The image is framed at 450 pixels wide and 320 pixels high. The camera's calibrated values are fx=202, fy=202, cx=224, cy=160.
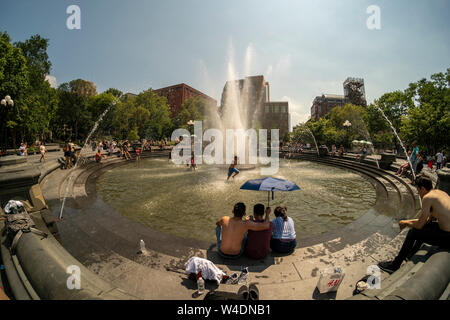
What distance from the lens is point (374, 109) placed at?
1892 inches

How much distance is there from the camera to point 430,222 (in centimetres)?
358

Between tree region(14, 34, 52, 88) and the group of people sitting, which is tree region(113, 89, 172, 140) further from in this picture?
the group of people sitting

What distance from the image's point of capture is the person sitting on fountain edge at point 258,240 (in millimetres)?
4512

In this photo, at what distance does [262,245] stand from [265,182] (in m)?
2.20

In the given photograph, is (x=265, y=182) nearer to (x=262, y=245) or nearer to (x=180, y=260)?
(x=262, y=245)

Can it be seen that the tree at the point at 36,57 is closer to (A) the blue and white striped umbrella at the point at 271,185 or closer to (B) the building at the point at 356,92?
(A) the blue and white striped umbrella at the point at 271,185

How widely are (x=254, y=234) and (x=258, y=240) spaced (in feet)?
0.62

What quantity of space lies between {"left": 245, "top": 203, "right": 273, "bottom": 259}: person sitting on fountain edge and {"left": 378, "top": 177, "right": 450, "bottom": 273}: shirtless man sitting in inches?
101

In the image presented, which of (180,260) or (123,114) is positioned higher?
(123,114)

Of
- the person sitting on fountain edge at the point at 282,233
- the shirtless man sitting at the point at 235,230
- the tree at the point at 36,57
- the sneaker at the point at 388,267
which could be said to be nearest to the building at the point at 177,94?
the tree at the point at 36,57

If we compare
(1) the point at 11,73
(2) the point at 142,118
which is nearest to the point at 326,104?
(2) the point at 142,118

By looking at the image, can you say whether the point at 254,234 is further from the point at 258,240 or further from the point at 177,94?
the point at 177,94

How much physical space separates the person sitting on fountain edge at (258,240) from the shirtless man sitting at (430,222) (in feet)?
8.45

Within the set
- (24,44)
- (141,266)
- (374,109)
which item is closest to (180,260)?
(141,266)
